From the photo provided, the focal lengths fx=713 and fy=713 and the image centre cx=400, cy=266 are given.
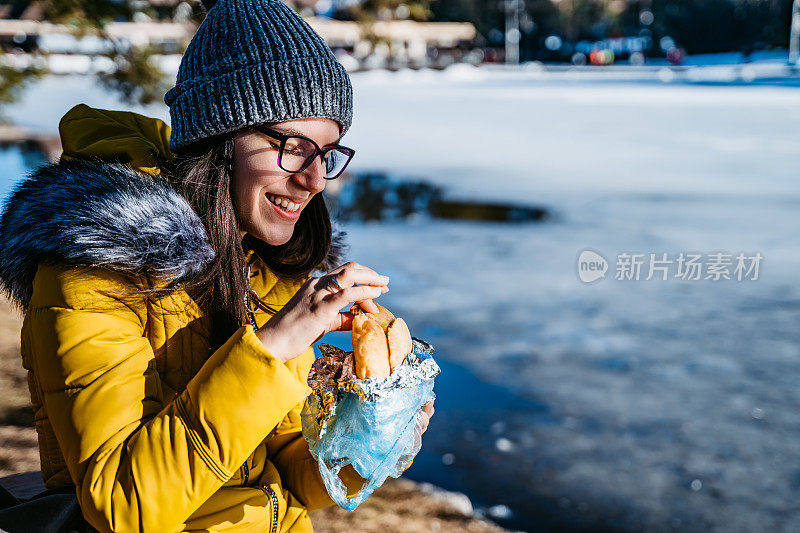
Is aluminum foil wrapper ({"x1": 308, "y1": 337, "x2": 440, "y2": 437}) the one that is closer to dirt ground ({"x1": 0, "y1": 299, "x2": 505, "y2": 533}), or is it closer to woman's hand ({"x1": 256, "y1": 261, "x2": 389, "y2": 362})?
woman's hand ({"x1": 256, "y1": 261, "x2": 389, "y2": 362})

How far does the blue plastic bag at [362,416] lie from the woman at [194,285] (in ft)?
0.31

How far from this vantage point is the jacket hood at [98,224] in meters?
1.42

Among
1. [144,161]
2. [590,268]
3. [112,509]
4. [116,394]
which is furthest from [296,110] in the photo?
[590,268]

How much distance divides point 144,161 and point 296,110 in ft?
1.36

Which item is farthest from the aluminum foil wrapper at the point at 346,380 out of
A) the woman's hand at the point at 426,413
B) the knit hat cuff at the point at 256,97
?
the knit hat cuff at the point at 256,97

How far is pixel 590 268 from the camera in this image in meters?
6.44

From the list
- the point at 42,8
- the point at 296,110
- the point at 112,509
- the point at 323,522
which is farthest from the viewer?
the point at 42,8

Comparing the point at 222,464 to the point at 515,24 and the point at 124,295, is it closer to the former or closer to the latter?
the point at 124,295

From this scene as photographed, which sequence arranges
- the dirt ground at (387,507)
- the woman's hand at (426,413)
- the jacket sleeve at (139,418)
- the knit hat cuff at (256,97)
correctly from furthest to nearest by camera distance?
the dirt ground at (387,507) < the woman's hand at (426,413) < the knit hat cuff at (256,97) < the jacket sleeve at (139,418)

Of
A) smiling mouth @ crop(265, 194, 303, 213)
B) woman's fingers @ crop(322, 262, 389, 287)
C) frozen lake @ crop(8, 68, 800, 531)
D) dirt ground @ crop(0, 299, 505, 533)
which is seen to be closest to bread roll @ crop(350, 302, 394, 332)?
woman's fingers @ crop(322, 262, 389, 287)

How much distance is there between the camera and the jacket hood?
4.67ft

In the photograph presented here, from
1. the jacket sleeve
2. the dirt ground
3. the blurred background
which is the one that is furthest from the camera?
the blurred background

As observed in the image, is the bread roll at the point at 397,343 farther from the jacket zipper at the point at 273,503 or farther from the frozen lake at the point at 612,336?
the frozen lake at the point at 612,336

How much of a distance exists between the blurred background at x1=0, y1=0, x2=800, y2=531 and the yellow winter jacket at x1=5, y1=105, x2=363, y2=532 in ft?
1.19
